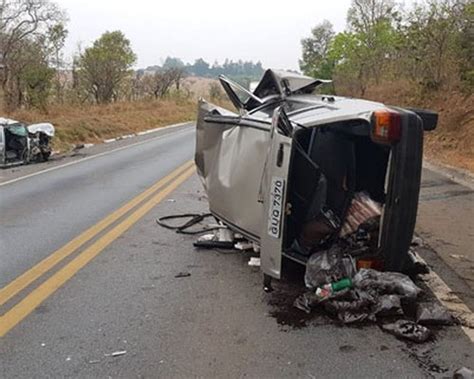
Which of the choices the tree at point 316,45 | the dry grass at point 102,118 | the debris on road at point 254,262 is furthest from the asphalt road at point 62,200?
the tree at point 316,45

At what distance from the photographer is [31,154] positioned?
49.1 ft

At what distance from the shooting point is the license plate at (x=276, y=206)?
14.1 ft

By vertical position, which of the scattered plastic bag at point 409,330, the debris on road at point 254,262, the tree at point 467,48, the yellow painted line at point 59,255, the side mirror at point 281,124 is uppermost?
the tree at point 467,48

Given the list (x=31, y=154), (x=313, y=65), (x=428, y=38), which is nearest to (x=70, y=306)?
(x=31, y=154)

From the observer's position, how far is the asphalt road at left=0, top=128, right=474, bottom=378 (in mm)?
3451

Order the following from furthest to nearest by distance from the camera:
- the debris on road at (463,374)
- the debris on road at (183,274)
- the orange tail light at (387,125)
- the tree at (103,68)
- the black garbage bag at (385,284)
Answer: the tree at (103,68) < the debris on road at (183,274) < the black garbage bag at (385,284) < the orange tail light at (387,125) < the debris on road at (463,374)

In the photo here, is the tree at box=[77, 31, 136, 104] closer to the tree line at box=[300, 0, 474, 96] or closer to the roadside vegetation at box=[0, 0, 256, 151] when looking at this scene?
the roadside vegetation at box=[0, 0, 256, 151]

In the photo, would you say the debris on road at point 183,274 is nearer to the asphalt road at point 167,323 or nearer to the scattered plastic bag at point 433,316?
the asphalt road at point 167,323

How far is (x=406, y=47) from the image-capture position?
2638cm

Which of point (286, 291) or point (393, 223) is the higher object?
point (393, 223)

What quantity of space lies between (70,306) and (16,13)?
2883cm

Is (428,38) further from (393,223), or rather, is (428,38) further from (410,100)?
(393,223)

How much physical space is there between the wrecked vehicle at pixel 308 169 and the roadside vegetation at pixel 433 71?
25.3ft

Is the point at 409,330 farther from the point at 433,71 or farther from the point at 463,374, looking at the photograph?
the point at 433,71
